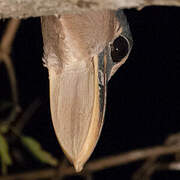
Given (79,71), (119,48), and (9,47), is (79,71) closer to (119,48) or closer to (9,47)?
(119,48)

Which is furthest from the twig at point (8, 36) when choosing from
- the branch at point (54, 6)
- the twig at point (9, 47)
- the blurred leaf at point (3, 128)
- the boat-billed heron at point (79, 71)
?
the branch at point (54, 6)

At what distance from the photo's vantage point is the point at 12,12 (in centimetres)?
94

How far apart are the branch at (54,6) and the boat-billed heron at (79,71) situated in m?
0.20

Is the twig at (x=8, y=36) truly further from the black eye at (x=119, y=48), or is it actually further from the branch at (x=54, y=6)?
the branch at (x=54, y=6)

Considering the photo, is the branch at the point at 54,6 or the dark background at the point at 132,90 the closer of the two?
the branch at the point at 54,6

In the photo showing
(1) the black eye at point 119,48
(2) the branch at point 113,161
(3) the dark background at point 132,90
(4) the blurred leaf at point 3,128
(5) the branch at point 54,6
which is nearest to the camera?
(5) the branch at point 54,6

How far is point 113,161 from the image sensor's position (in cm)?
282

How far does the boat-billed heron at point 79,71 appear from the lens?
1.16 meters

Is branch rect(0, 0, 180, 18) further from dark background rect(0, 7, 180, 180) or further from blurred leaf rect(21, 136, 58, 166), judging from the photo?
dark background rect(0, 7, 180, 180)

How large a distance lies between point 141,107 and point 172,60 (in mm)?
745

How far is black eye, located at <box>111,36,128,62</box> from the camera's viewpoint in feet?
4.27

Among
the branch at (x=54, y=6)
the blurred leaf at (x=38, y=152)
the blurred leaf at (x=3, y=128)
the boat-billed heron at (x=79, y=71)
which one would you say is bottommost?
the blurred leaf at (x=3, y=128)

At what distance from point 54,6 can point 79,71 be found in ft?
1.14

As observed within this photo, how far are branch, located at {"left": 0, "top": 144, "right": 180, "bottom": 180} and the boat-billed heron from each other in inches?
64.7
